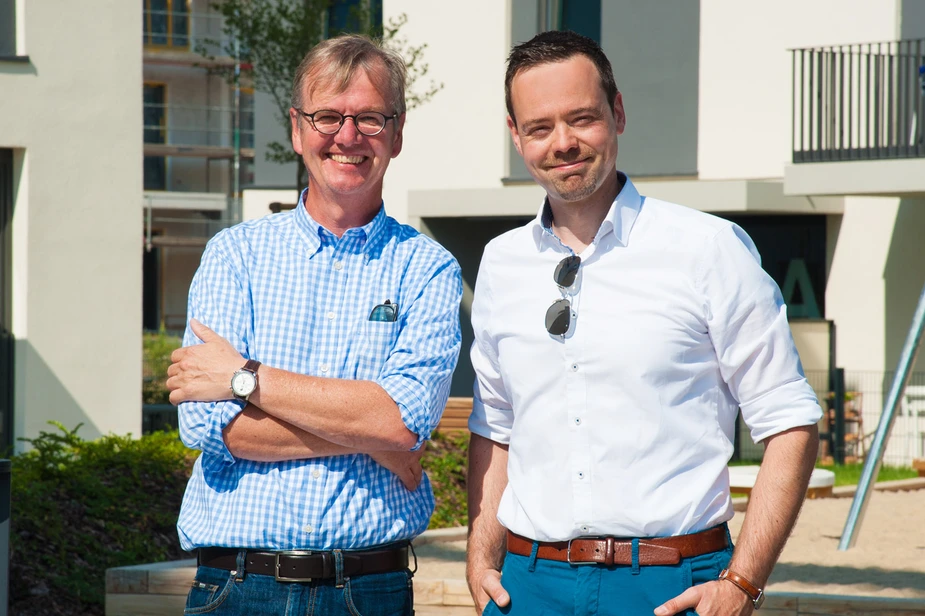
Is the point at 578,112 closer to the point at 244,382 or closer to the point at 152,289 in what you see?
the point at 244,382

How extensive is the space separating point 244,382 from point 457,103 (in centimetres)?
1838

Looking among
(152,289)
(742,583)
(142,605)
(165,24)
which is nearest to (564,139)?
(742,583)

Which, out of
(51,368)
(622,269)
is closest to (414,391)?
(622,269)

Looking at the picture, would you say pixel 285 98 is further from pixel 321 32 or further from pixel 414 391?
pixel 414 391

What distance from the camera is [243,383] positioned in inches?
130

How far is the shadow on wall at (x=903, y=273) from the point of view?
17.6 m

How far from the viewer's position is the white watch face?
3299 mm

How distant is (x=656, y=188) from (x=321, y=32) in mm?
5652

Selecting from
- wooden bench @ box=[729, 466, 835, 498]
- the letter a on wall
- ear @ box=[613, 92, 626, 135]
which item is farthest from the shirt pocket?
the letter a on wall

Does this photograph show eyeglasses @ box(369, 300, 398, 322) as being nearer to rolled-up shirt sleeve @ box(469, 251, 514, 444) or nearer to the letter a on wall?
rolled-up shirt sleeve @ box(469, 251, 514, 444)

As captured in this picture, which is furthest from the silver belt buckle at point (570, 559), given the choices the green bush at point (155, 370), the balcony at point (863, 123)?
the green bush at point (155, 370)

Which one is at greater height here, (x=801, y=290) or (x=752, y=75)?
(x=752, y=75)

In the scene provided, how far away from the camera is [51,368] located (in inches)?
408

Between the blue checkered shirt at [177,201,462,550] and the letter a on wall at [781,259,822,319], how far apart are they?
15.9 metres
